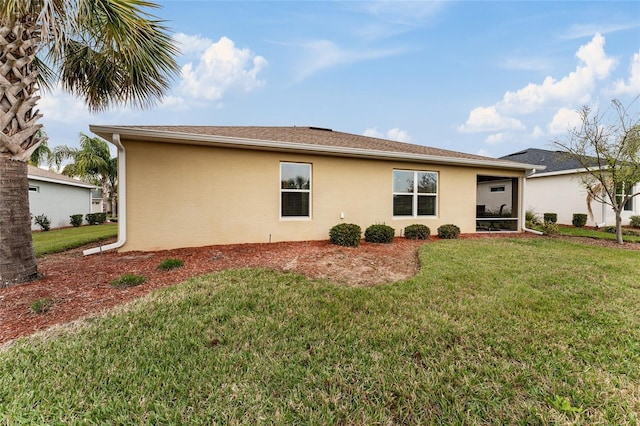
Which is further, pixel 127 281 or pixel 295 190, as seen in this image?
pixel 295 190

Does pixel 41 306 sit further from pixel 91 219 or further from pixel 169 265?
pixel 91 219

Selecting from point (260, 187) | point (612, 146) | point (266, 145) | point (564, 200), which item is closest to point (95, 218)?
point (260, 187)

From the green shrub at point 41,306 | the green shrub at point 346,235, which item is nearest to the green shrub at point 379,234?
the green shrub at point 346,235

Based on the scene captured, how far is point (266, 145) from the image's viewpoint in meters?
7.34

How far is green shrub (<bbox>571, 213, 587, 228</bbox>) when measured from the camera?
1379 centimetres

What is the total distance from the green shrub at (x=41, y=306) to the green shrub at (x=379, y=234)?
22.9 feet

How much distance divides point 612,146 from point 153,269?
14.9 metres

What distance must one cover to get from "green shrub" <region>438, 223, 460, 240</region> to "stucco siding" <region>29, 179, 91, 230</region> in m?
19.4

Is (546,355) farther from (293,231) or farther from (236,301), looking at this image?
(293,231)

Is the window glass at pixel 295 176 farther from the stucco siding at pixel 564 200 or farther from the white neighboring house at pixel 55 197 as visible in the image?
the stucco siding at pixel 564 200

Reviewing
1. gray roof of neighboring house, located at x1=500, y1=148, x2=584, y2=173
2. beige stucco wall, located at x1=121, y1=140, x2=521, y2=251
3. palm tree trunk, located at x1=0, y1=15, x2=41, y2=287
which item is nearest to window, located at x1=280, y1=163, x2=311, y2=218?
beige stucco wall, located at x1=121, y1=140, x2=521, y2=251

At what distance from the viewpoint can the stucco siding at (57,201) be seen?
1403 centimetres

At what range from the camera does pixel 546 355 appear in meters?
2.55

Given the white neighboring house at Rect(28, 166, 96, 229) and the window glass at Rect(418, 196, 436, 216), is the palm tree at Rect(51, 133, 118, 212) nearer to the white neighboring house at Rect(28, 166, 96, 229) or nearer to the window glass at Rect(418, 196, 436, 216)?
the white neighboring house at Rect(28, 166, 96, 229)
